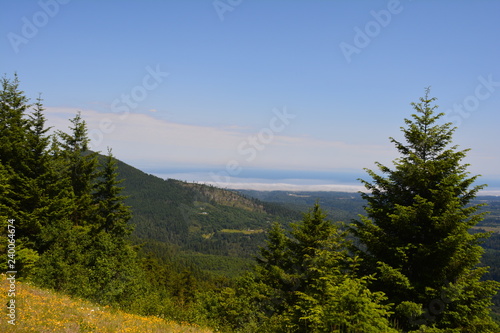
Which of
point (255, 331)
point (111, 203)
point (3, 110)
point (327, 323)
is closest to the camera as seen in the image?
point (327, 323)

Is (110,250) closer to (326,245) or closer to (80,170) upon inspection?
(80,170)

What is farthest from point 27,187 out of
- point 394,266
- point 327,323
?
point 394,266

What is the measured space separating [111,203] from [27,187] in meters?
8.68

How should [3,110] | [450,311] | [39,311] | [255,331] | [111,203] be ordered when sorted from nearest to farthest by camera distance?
[39,311] → [450,311] → [255,331] → [3,110] → [111,203]

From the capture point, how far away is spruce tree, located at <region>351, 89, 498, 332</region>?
1197 centimetres

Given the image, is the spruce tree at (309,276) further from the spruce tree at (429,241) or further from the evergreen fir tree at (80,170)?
the evergreen fir tree at (80,170)

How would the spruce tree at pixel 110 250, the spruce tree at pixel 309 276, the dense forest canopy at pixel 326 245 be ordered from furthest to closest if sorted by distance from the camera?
the spruce tree at pixel 110 250
the dense forest canopy at pixel 326 245
the spruce tree at pixel 309 276

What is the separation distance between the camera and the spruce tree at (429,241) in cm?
1197

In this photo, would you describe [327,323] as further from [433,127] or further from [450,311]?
[433,127]

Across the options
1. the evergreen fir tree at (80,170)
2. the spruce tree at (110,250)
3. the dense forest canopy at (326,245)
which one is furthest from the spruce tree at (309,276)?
the evergreen fir tree at (80,170)

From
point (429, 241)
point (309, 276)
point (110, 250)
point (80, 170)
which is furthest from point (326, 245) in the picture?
point (80, 170)

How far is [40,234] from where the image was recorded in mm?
23750

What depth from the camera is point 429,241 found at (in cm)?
1323

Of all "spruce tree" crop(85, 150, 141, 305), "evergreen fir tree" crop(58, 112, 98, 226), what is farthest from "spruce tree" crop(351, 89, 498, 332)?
"evergreen fir tree" crop(58, 112, 98, 226)
